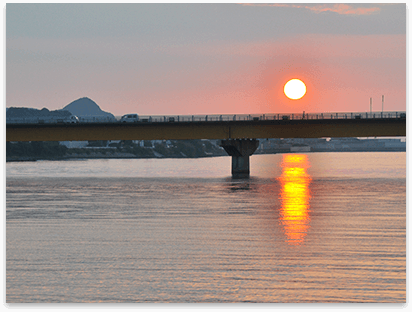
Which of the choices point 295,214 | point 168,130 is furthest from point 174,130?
point 295,214

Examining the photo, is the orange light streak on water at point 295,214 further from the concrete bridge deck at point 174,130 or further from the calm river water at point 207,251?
the concrete bridge deck at point 174,130

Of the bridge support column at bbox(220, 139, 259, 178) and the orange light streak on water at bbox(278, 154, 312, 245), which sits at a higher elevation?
the bridge support column at bbox(220, 139, 259, 178)

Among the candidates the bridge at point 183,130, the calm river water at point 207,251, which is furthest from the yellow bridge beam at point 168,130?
the calm river water at point 207,251

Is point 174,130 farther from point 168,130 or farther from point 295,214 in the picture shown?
point 295,214

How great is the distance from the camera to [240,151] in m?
115

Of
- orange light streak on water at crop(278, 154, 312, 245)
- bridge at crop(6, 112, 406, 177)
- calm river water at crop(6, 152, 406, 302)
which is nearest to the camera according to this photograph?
calm river water at crop(6, 152, 406, 302)

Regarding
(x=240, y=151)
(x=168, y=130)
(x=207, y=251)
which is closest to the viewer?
(x=207, y=251)

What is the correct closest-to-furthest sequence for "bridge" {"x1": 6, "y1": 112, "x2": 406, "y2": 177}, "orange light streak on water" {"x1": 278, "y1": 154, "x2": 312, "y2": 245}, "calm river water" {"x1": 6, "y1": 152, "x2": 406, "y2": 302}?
"calm river water" {"x1": 6, "y1": 152, "x2": 406, "y2": 302} < "orange light streak on water" {"x1": 278, "y1": 154, "x2": 312, "y2": 245} < "bridge" {"x1": 6, "y1": 112, "x2": 406, "y2": 177}

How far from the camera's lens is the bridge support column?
11431 cm

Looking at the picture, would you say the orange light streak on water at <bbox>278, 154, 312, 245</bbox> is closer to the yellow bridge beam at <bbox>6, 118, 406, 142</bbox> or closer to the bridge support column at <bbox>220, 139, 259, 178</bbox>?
the yellow bridge beam at <bbox>6, 118, 406, 142</bbox>

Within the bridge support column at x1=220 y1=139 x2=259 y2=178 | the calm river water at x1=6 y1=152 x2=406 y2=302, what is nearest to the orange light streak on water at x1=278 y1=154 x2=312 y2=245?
the calm river water at x1=6 y1=152 x2=406 y2=302

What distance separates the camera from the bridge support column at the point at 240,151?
11431 cm

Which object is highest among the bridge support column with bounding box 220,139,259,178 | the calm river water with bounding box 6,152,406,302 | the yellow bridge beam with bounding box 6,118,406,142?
the yellow bridge beam with bounding box 6,118,406,142
